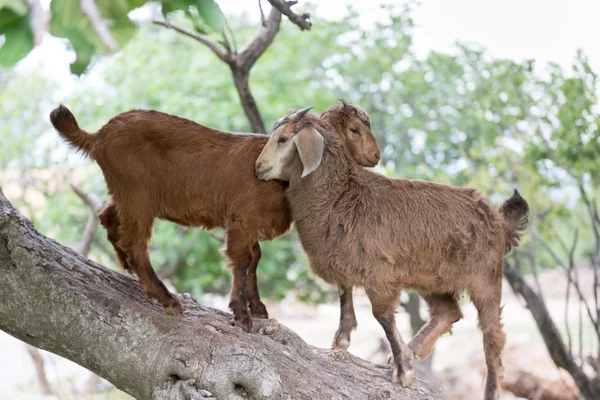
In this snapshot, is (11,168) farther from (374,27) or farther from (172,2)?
(172,2)

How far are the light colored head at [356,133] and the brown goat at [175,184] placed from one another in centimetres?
50

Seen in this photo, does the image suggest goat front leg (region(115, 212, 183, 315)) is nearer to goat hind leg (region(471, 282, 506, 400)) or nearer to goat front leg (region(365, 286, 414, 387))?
goat front leg (region(365, 286, 414, 387))

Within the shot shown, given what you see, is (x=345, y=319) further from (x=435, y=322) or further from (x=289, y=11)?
(x=289, y=11)

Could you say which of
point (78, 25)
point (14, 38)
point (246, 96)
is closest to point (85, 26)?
point (78, 25)

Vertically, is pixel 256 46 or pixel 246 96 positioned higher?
pixel 256 46

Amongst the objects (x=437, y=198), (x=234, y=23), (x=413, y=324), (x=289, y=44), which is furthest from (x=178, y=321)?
(x=234, y=23)

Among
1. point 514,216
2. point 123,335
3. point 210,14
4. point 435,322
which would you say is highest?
point 514,216

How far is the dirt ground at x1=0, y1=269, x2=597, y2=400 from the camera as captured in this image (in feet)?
30.5

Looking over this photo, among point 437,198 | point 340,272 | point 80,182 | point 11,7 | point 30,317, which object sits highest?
point 80,182

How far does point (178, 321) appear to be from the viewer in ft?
11.1

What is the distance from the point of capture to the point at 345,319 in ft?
12.5

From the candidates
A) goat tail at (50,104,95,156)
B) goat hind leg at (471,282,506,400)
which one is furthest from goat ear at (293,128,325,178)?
goat hind leg at (471,282,506,400)

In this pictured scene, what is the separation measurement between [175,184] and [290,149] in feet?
1.88

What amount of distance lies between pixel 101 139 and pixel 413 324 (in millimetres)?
6584
